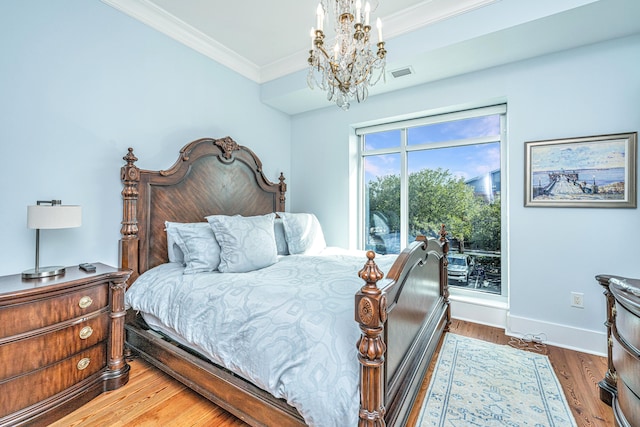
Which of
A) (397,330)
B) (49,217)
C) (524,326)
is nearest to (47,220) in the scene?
(49,217)

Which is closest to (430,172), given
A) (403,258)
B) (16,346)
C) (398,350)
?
(403,258)

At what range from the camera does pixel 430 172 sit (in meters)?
3.46

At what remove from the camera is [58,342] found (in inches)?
63.3

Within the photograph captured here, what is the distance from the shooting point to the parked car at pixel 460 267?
10.7ft

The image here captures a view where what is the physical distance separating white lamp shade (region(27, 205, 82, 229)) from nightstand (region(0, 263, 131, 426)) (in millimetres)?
329

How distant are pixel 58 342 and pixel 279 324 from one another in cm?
133

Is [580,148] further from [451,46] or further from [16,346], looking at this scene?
[16,346]

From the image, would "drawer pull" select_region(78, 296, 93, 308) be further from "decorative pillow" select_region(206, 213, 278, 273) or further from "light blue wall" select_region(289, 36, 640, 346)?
"light blue wall" select_region(289, 36, 640, 346)

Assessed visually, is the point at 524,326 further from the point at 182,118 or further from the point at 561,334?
the point at 182,118

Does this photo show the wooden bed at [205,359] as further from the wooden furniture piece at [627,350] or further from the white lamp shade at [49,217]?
the wooden furniture piece at [627,350]

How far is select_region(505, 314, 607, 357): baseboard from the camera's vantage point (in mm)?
2369

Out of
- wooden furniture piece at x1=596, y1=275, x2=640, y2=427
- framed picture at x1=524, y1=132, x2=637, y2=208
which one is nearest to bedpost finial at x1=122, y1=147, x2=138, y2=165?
wooden furniture piece at x1=596, y1=275, x2=640, y2=427

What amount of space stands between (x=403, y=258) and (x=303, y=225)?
1.70m

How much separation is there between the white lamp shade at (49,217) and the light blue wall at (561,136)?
11.0 ft
